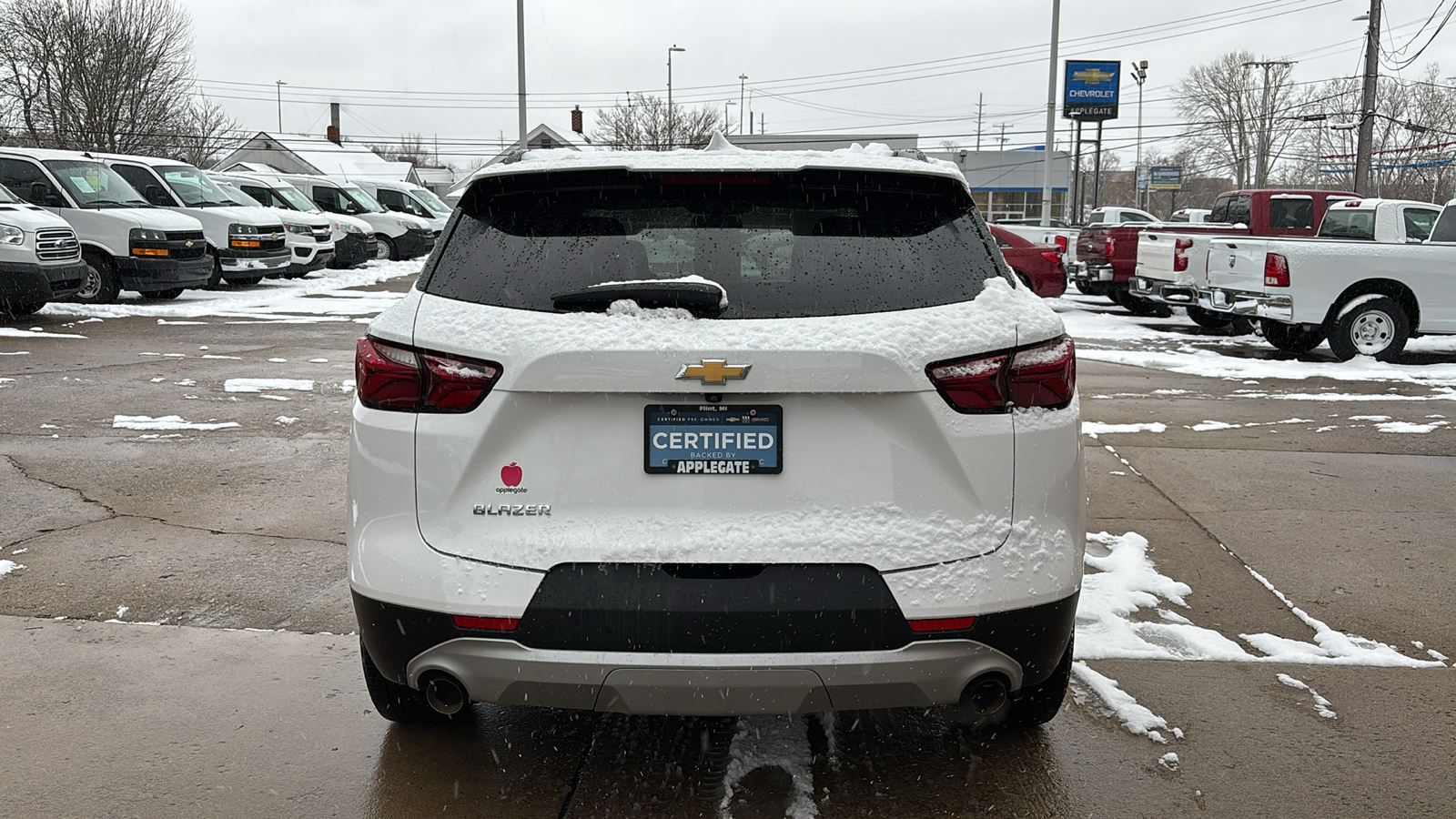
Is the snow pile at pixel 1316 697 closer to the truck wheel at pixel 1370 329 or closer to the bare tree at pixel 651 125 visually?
the truck wheel at pixel 1370 329

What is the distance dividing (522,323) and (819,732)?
1.57 meters

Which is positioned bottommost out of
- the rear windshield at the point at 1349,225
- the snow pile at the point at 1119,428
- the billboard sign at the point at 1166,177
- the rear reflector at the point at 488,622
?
the snow pile at the point at 1119,428

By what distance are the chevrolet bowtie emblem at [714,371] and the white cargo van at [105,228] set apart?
16.2 metres

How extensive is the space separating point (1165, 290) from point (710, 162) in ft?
49.2

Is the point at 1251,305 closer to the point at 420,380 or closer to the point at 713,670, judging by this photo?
the point at 713,670

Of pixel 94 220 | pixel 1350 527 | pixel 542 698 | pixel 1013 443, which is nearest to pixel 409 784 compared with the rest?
pixel 542 698

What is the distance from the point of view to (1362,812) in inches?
118

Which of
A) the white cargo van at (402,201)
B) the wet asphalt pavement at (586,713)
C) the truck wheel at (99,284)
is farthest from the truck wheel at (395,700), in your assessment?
the white cargo van at (402,201)

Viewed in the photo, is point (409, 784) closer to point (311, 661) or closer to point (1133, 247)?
point (311, 661)

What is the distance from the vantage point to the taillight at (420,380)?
2.62m

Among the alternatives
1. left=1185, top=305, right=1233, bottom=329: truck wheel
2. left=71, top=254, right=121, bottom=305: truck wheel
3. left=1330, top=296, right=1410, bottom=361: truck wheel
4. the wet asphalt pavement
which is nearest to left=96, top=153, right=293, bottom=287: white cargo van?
left=71, top=254, right=121, bottom=305: truck wheel

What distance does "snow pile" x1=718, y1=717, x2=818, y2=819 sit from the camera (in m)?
2.99

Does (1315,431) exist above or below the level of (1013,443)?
below

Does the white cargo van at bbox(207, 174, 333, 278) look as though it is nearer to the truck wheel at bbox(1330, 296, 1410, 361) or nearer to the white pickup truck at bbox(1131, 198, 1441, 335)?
the white pickup truck at bbox(1131, 198, 1441, 335)
